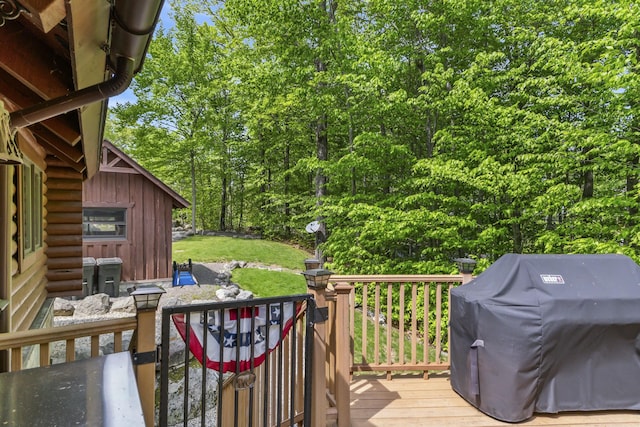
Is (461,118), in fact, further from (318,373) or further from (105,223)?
(105,223)

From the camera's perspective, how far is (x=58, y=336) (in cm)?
173

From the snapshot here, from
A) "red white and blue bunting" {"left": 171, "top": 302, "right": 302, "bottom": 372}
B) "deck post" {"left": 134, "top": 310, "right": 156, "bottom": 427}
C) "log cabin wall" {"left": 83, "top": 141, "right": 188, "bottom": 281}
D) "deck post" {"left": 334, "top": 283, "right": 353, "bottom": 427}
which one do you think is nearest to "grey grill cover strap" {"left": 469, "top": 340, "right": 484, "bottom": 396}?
"deck post" {"left": 334, "top": 283, "right": 353, "bottom": 427}

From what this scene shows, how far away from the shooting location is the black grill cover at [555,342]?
99.7 inches

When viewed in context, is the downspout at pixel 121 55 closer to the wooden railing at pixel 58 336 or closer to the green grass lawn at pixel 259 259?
the wooden railing at pixel 58 336

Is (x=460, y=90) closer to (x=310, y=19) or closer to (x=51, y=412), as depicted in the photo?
(x=310, y=19)

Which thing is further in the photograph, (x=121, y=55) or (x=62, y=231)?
(x=62, y=231)

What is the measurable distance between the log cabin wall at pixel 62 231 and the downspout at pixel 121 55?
3955 millimetres

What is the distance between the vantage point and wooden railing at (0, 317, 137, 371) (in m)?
1.68

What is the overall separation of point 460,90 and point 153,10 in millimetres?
6439

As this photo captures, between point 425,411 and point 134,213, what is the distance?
9.06 meters

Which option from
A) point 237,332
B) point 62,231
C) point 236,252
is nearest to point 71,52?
point 237,332

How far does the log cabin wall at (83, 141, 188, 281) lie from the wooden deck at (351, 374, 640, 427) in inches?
318

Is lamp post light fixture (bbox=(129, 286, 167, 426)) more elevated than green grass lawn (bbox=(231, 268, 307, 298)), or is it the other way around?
lamp post light fixture (bbox=(129, 286, 167, 426))

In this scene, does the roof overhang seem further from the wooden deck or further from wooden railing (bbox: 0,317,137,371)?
the wooden deck
